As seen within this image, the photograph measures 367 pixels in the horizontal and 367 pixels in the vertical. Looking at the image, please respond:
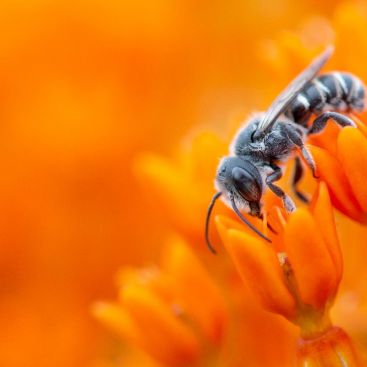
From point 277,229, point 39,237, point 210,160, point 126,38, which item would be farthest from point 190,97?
point 277,229

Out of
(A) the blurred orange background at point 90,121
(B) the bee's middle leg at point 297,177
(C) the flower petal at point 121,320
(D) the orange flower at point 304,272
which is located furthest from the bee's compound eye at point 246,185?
(A) the blurred orange background at point 90,121

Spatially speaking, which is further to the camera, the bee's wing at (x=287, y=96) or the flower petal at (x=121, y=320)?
the flower petal at (x=121, y=320)

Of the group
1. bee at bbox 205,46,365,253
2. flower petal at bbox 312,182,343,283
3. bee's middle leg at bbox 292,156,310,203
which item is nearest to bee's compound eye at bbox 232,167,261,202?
bee at bbox 205,46,365,253

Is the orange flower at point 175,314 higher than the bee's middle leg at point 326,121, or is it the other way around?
the bee's middle leg at point 326,121

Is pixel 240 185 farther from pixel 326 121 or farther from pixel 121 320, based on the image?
pixel 121 320

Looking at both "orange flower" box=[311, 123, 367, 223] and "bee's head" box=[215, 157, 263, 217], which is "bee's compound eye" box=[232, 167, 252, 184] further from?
"orange flower" box=[311, 123, 367, 223]

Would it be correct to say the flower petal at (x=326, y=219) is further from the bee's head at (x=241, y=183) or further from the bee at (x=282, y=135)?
the bee's head at (x=241, y=183)
